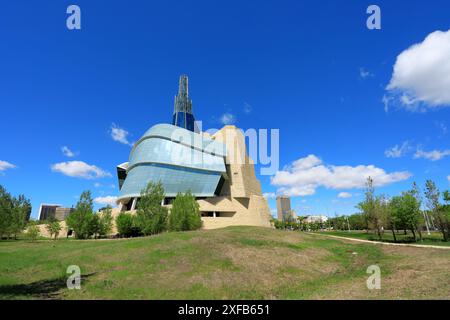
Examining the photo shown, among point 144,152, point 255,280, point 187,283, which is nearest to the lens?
point 187,283

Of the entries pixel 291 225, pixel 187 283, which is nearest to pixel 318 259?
pixel 187 283

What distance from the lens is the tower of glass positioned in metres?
139

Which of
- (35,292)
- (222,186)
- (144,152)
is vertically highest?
(144,152)

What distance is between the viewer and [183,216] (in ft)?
150

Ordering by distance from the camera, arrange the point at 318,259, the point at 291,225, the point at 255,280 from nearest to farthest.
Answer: the point at 255,280 < the point at 318,259 < the point at 291,225

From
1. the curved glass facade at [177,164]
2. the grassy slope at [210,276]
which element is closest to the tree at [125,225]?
the curved glass facade at [177,164]

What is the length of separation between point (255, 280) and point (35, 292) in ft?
41.1

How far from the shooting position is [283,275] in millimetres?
17141

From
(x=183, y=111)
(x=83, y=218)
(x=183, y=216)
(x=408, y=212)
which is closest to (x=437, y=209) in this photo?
(x=408, y=212)

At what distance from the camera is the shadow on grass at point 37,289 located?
1205cm

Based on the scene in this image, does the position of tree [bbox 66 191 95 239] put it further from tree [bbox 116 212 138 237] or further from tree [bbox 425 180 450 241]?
tree [bbox 425 180 450 241]

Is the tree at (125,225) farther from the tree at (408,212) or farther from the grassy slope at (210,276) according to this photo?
the tree at (408,212)

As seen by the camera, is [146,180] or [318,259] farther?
[146,180]
